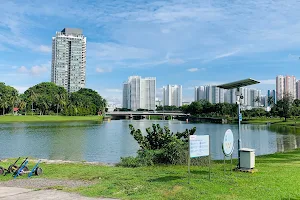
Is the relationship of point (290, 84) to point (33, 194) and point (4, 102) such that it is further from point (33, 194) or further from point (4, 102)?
point (33, 194)

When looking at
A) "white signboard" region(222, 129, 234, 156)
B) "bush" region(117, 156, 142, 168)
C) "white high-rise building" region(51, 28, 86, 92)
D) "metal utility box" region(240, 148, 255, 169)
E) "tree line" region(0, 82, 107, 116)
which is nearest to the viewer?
"white signboard" region(222, 129, 234, 156)

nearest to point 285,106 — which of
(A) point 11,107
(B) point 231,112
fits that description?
(B) point 231,112

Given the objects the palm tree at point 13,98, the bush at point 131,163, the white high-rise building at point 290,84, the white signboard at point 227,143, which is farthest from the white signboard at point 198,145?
the white high-rise building at point 290,84

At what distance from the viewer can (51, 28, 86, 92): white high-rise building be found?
562 ft

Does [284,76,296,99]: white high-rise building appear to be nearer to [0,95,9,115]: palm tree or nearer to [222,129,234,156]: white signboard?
[0,95,9,115]: palm tree

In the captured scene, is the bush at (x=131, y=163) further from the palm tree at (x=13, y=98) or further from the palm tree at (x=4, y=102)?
the palm tree at (x=13, y=98)

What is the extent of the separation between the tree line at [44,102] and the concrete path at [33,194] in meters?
85.4

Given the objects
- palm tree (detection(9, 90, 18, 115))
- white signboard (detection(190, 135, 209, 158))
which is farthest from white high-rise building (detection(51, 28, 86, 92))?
white signboard (detection(190, 135, 209, 158))

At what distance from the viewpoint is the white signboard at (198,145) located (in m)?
8.50

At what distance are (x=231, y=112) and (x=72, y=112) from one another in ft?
204

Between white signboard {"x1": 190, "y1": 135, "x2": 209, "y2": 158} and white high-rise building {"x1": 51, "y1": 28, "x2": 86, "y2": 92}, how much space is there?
17059 cm

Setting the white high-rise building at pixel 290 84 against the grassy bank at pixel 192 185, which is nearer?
the grassy bank at pixel 192 185

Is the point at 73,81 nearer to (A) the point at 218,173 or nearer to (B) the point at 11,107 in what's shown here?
(B) the point at 11,107

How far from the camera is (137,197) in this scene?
6.87 m
